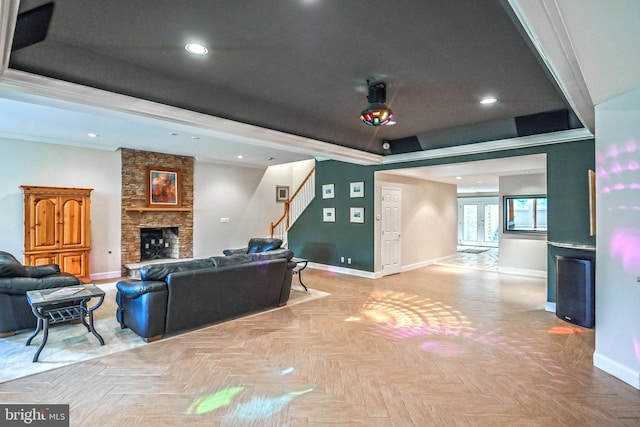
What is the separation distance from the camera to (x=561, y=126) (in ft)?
16.2

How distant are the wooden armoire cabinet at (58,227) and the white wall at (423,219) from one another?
6163 millimetres

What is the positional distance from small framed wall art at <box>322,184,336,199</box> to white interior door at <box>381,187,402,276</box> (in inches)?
54.6

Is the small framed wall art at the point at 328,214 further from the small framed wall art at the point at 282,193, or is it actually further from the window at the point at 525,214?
the window at the point at 525,214

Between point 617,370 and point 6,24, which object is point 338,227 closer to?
point 617,370

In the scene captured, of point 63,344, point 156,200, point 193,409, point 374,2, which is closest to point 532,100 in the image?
point 374,2

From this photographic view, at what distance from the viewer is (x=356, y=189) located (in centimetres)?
776

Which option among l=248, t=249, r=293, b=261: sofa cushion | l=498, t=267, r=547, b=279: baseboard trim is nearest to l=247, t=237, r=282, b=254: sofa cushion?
l=248, t=249, r=293, b=261: sofa cushion

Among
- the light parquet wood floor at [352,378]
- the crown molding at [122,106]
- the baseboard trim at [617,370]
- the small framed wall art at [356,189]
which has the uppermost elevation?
the crown molding at [122,106]

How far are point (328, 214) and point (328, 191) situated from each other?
1.98 feet

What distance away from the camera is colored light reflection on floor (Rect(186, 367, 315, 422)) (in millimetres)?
2396

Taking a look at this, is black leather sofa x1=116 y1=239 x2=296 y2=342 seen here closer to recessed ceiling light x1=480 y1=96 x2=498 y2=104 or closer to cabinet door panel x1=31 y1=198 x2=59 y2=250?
cabinet door panel x1=31 y1=198 x2=59 y2=250

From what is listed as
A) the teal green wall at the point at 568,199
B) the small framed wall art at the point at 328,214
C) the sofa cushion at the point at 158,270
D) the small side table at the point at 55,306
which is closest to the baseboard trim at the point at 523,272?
the teal green wall at the point at 568,199

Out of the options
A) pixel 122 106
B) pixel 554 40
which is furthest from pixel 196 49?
pixel 554 40

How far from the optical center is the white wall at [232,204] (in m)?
9.03
